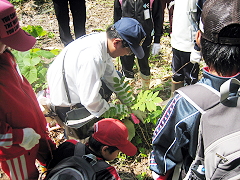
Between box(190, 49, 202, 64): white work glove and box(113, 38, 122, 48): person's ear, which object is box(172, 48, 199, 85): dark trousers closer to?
box(190, 49, 202, 64): white work glove

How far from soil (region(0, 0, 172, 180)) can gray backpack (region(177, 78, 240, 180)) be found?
1.99 m

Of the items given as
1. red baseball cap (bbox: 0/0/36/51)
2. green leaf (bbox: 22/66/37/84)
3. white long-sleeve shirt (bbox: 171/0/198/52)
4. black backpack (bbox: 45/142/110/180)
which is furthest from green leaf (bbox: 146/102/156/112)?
green leaf (bbox: 22/66/37/84)

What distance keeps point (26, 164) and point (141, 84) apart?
300 centimetres

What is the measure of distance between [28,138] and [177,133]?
1267 mm

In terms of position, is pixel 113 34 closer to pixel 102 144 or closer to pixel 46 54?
pixel 102 144

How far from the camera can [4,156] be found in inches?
78.4

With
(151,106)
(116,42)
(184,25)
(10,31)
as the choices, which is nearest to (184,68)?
(184,25)

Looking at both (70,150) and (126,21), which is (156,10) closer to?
(126,21)

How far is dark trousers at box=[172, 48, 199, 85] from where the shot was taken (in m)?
3.84

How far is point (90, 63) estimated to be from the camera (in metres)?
2.56

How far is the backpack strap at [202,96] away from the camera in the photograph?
3.80 feet

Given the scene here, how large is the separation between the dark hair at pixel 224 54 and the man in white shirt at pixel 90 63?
1.53 meters

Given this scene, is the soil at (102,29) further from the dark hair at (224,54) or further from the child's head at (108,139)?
the dark hair at (224,54)

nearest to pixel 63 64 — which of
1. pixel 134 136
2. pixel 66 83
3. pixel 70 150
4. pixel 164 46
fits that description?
pixel 66 83
